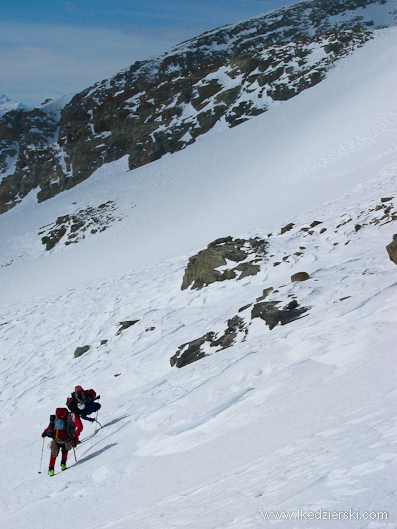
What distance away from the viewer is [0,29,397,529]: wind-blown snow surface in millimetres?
3469

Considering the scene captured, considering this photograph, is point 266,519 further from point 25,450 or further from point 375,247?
point 375,247

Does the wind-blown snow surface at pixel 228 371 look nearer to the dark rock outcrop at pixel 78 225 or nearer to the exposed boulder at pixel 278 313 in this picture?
the exposed boulder at pixel 278 313

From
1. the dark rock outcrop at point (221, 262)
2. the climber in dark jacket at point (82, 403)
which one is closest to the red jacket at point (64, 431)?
the climber in dark jacket at point (82, 403)

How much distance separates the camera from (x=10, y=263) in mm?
36406

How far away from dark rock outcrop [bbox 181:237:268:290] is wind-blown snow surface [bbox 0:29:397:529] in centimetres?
49

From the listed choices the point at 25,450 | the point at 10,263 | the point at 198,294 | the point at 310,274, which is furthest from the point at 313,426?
the point at 10,263

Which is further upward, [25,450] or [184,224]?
[184,224]

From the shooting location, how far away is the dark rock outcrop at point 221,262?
14430 mm

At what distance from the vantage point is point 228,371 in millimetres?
7277

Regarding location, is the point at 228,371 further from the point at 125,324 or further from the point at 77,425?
the point at 125,324

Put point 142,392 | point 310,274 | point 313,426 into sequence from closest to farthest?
point 313,426 < point 142,392 < point 310,274

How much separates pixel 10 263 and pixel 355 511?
37749mm

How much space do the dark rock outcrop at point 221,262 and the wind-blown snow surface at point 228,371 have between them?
492mm

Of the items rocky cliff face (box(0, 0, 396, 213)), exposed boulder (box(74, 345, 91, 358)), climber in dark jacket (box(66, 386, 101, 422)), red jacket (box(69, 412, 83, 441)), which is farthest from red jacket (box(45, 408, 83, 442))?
rocky cliff face (box(0, 0, 396, 213))
